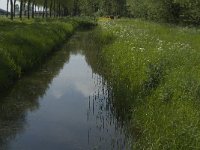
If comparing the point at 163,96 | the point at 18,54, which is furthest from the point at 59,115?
the point at 18,54

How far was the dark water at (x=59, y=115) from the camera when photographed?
1179cm

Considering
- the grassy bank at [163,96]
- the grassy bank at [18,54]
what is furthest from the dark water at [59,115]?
the grassy bank at [163,96]

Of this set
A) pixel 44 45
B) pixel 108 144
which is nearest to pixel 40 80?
pixel 44 45

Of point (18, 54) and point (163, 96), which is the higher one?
point (163, 96)

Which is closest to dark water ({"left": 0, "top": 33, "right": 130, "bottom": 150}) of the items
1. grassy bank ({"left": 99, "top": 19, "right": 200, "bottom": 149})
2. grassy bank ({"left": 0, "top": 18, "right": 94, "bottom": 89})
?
grassy bank ({"left": 0, "top": 18, "right": 94, "bottom": 89})

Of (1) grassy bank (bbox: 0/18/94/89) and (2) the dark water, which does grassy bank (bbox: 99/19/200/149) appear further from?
(1) grassy bank (bbox: 0/18/94/89)

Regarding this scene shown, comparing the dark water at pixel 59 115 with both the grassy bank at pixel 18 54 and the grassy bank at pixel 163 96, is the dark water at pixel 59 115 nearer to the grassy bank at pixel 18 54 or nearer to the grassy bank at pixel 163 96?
the grassy bank at pixel 18 54

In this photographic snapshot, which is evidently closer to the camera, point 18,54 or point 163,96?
point 163,96

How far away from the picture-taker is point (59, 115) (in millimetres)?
14773

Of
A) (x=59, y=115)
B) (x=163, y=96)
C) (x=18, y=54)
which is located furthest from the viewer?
(x=18, y=54)

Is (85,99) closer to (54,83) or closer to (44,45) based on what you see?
(54,83)

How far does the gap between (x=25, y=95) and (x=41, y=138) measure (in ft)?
17.8

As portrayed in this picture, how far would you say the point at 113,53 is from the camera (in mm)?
23953

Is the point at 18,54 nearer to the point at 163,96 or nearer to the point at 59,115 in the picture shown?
the point at 59,115
